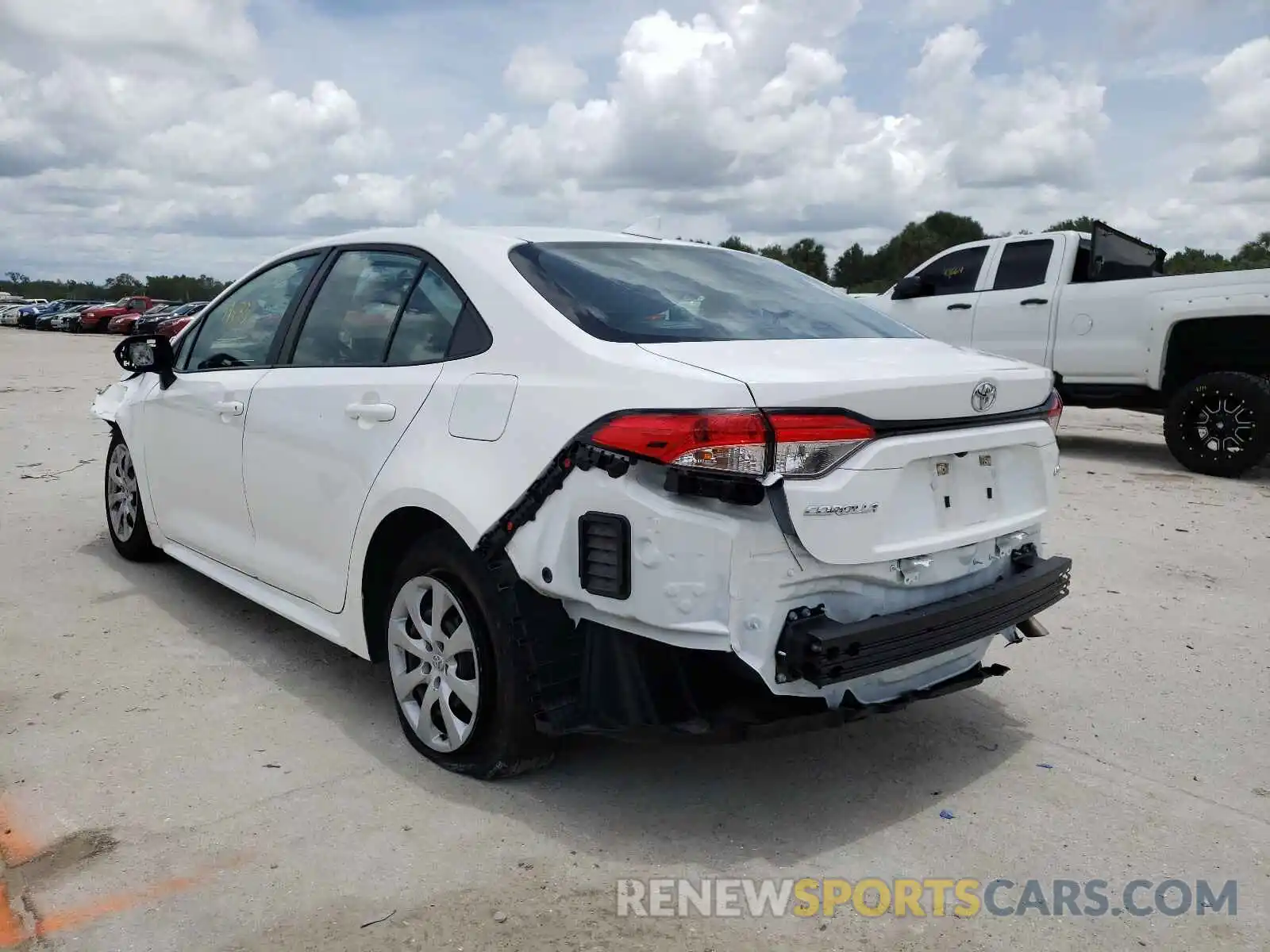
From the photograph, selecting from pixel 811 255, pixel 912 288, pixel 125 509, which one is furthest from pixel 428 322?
pixel 811 255

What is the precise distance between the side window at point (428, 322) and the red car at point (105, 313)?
151ft

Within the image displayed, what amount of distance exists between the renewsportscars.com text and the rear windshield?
1458mm

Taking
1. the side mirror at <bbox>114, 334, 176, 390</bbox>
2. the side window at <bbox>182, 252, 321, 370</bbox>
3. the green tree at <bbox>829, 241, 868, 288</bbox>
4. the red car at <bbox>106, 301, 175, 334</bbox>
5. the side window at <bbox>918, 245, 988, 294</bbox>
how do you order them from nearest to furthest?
the side window at <bbox>182, 252, 321, 370</bbox>, the side mirror at <bbox>114, 334, 176, 390</bbox>, the side window at <bbox>918, 245, 988, 294</bbox>, the red car at <bbox>106, 301, 175, 334</bbox>, the green tree at <bbox>829, 241, 868, 288</bbox>

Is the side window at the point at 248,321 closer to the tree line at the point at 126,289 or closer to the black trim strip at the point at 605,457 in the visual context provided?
the black trim strip at the point at 605,457

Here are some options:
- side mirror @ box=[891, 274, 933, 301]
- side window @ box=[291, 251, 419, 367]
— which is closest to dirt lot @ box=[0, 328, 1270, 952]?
side window @ box=[291, 251, 419, 367]

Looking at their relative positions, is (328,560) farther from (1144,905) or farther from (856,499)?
(1144,905)

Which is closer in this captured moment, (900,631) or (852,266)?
(900,631)

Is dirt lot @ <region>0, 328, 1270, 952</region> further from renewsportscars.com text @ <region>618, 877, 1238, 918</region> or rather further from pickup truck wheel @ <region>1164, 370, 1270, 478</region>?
pickup truck wheel @ <region>1164, 370, 1270, 478</region>

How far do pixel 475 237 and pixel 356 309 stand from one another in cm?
59

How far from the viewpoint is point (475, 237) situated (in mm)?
3520

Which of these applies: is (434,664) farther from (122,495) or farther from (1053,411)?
(122,495)

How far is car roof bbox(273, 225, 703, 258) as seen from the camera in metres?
3.47

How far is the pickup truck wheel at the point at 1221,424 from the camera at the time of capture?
26.6 feet

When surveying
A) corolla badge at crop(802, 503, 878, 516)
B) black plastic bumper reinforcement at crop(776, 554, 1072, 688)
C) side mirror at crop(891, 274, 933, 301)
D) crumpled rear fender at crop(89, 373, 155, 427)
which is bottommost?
black plastic bumper reinforcement at crop(776, 554, 1072, 688)
